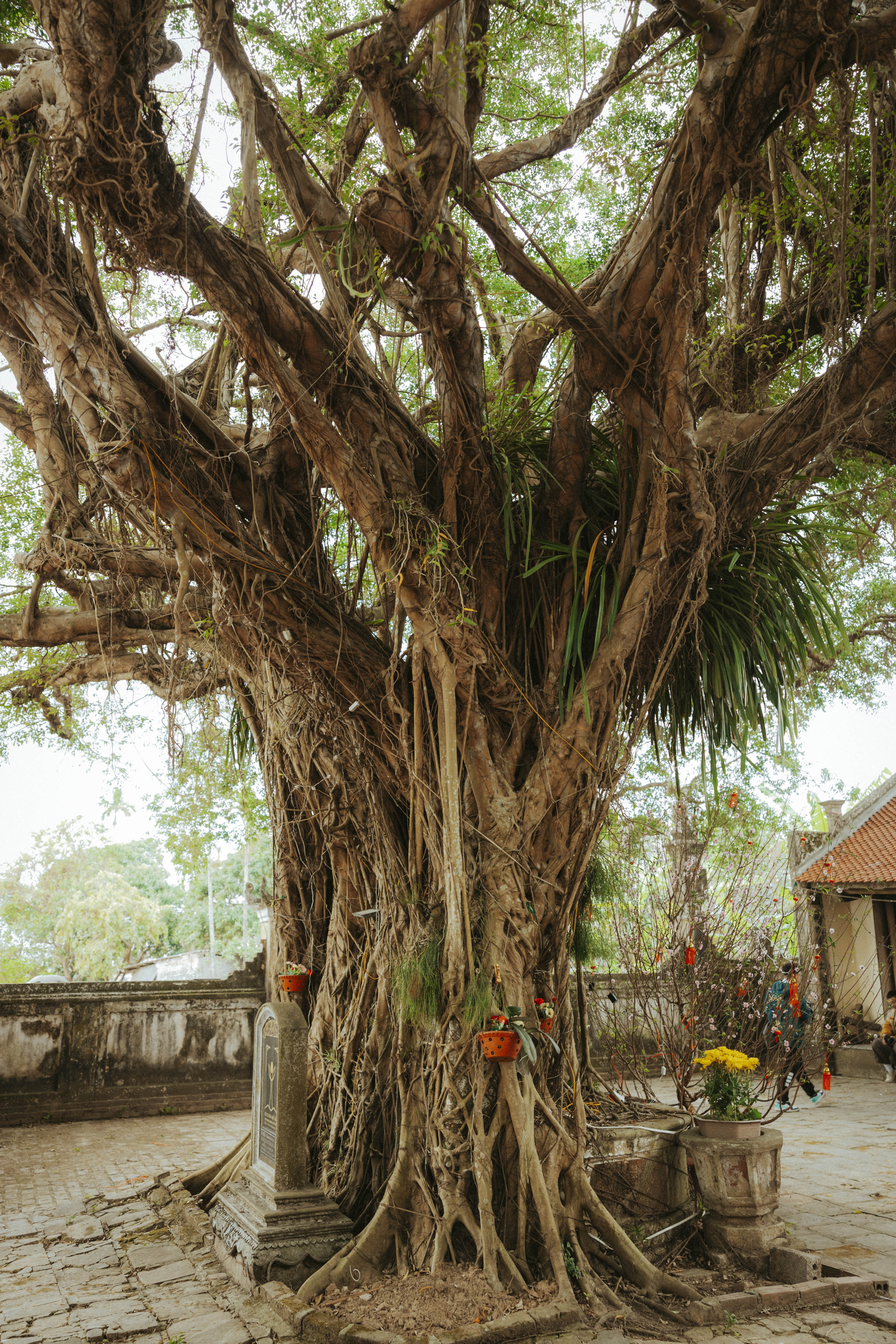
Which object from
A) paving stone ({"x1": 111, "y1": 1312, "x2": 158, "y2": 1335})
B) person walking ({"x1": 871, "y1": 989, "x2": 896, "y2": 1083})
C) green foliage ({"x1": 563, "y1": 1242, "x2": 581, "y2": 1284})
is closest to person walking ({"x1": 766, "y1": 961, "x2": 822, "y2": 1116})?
green foliage ({"x1": 563, "y1": 1242, "x2": 581, "y2": 1284})

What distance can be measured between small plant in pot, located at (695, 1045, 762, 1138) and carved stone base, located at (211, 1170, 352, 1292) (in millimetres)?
1670

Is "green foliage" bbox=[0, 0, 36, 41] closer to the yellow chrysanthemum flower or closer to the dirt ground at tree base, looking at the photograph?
the dirt ground at tree base

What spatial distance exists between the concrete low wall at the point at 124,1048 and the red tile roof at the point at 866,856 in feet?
21.5

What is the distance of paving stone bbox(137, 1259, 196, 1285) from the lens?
3777 mm

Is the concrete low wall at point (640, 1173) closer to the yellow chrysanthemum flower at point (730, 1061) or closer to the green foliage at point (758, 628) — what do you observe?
the yellow chrysanthemum flower at point (730, 1061)

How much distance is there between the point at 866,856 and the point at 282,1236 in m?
9.33

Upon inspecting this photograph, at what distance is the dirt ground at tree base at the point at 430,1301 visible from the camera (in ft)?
9.80

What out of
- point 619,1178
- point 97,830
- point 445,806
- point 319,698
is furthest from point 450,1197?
point 97,830

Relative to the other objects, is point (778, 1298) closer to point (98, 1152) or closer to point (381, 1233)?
point (381, 1233)

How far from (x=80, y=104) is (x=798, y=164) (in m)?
2.99

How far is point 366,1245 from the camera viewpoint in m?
3.45

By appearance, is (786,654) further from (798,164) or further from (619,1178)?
(619,1178)

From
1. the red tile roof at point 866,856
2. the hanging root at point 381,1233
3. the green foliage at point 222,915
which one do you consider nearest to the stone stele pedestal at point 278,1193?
the hanging root at point 381,1233

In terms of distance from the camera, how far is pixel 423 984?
11.8 ft
